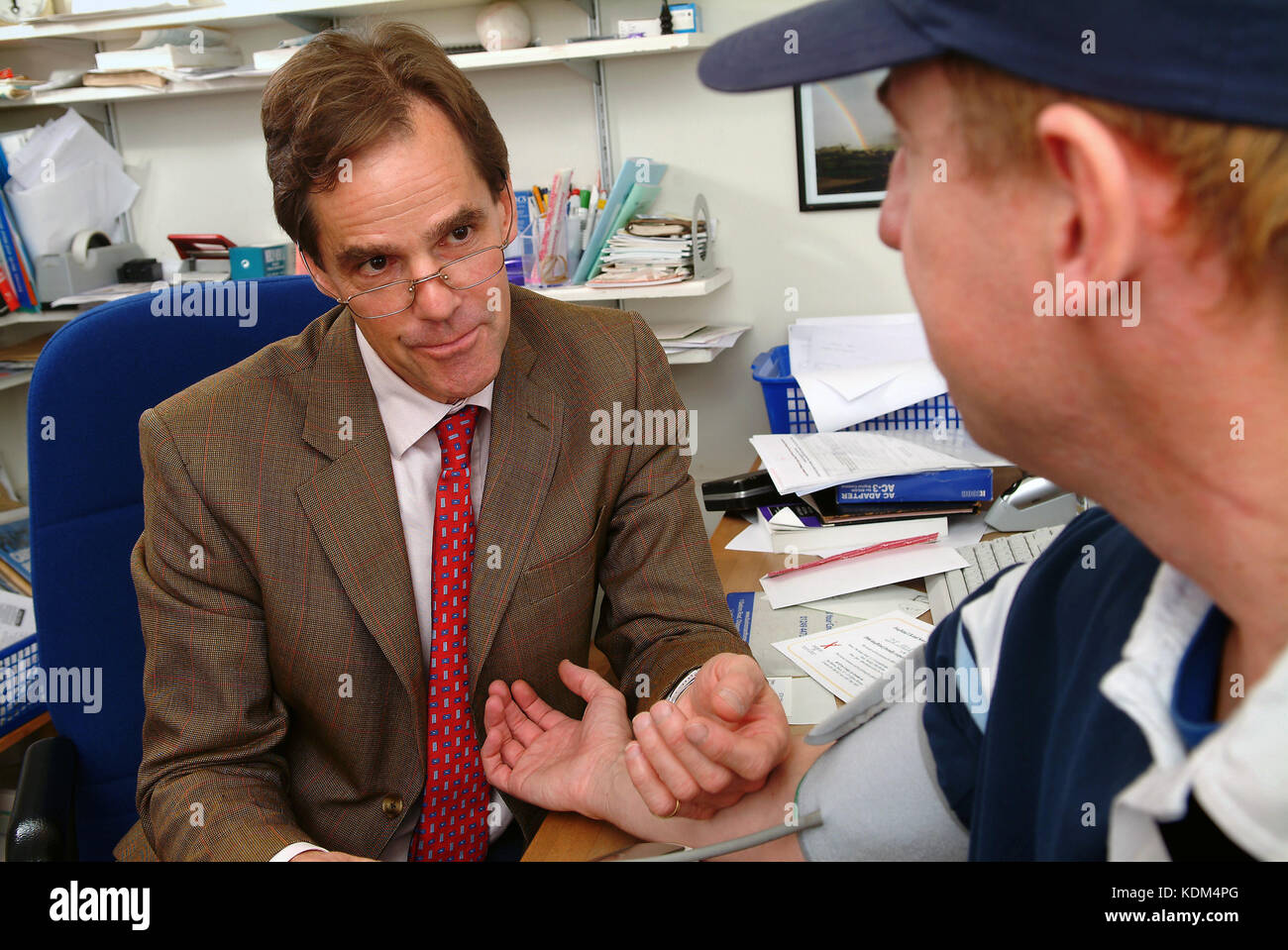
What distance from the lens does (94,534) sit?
1.21 m

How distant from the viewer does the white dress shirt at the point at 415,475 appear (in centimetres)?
120

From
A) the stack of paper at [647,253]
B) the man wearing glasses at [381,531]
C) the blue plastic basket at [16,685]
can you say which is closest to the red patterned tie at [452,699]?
the man wearing glasses at [381,531]

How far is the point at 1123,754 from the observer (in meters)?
0.50

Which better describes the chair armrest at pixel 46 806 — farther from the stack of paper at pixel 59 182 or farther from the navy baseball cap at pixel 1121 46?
the stack of paper at pixel 59 182

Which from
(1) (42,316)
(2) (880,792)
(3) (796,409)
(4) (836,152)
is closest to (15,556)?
(1) (42,316)

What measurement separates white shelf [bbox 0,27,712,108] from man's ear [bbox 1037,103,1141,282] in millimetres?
1874

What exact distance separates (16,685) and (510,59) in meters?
1.58

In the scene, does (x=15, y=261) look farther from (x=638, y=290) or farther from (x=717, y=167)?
(x=717, y=167)

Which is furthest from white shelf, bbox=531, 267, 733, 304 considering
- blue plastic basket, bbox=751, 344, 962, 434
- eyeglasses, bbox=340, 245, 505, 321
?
eyeglasses, bbox=340, 245, 505, 321

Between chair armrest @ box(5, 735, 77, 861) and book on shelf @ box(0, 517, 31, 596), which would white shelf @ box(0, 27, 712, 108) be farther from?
chair armrest @ box(5, 735, 77, 861)

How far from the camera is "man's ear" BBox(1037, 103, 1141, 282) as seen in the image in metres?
0.38

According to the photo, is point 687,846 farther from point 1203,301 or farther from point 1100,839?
point 1203,301

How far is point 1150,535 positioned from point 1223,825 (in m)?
0.13

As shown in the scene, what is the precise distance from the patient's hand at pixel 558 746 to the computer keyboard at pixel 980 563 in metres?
0.47
